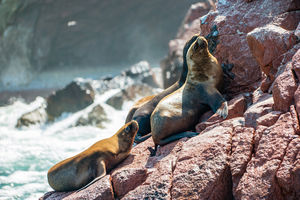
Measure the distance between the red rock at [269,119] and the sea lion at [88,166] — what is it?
5.84 ft

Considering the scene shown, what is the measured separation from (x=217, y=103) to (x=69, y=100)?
32.2 ft

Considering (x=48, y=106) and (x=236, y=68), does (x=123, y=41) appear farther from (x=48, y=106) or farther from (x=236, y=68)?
(x=236, y=68)

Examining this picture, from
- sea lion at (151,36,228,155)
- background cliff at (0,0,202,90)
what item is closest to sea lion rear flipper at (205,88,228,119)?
sea lion at (151,36,228,155)

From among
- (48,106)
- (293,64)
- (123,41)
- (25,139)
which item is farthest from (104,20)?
(293,64)

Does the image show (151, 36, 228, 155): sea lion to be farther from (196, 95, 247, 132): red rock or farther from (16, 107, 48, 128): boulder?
(16, 107, 48, 128): boulder

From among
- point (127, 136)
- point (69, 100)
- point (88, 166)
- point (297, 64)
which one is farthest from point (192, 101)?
point (69, 100)

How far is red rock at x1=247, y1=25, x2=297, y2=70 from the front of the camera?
123 inches

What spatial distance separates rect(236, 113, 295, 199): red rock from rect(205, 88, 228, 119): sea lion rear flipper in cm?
89

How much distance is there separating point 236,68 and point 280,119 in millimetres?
2022

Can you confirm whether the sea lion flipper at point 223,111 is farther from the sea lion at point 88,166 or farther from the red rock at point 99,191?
the red rock at point 99,191

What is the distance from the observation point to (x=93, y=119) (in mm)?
10438

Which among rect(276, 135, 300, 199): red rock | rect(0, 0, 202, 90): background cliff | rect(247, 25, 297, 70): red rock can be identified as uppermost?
rect(0, 0, 202, 90): background cliff

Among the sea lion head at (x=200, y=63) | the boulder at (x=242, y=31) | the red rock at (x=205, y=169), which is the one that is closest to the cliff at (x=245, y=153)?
the red rock at (x=205, y=169)

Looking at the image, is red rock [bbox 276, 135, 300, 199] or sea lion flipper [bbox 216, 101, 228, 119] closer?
red rock [bbox 276, 135, 300, 199]
